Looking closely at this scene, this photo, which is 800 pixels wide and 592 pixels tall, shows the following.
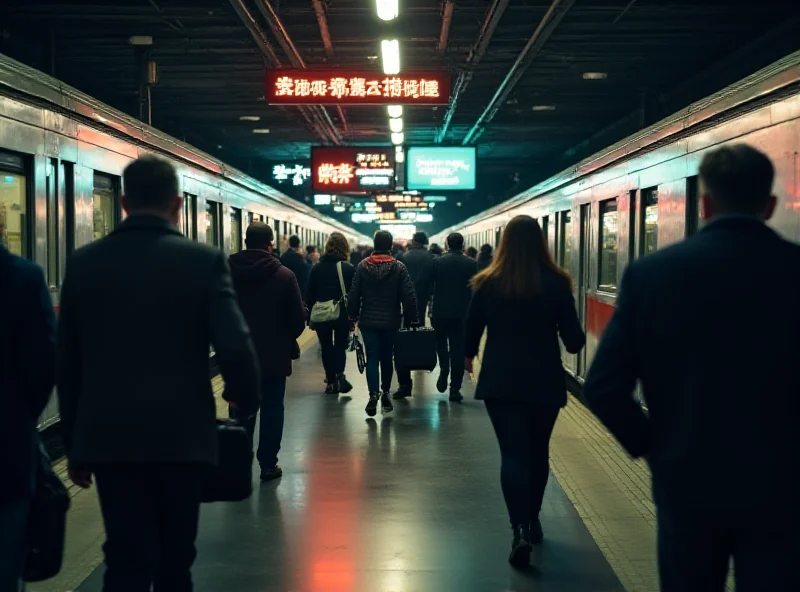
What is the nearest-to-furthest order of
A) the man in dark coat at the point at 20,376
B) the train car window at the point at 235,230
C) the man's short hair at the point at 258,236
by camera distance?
the man in dark coat at the point at 20,376
the man's short hair at the point at 258,236
the train car window at the point at 235,230

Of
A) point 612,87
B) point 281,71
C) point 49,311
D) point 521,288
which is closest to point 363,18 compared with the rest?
point 281,71

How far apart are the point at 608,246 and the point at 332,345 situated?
3.01m

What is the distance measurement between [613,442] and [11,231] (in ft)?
15.8

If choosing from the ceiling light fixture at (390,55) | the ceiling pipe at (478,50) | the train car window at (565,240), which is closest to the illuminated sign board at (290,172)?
the ceiling pipe at (478,50)

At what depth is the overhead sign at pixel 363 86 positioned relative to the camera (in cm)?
1065

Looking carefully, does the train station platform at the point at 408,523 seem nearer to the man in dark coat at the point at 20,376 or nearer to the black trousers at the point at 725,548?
the man in dark coat at the point at 20,376

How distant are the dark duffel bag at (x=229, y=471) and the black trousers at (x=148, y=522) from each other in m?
0.16

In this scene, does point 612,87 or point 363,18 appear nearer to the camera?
point 363,18

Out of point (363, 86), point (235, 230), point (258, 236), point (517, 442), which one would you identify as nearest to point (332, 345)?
point (363, 86)

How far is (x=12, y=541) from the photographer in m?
2.61

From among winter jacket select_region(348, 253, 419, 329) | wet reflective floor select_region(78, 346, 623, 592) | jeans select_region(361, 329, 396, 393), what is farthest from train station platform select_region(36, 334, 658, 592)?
winter jacket select_region(348, 253, 419, 329)

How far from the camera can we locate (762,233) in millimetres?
2455

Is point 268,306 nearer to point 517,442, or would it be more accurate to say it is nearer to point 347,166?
point 517,442

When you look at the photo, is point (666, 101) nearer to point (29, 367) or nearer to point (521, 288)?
point (521, 288)
